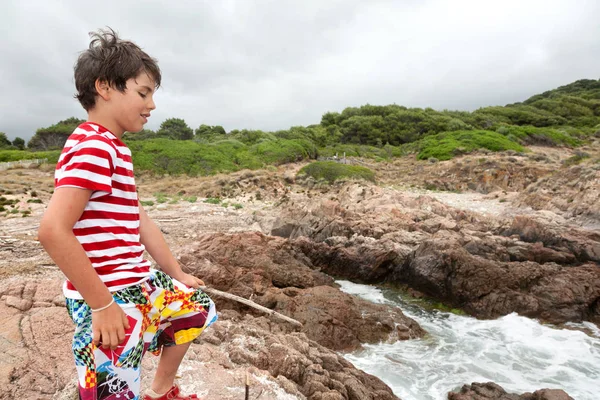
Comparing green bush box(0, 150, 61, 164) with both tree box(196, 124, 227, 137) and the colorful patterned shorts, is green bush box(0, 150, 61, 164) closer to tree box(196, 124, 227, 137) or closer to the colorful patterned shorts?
tree box(196, 124, 227, 137)

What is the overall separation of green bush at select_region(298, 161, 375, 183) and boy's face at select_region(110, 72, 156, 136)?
15.6 m

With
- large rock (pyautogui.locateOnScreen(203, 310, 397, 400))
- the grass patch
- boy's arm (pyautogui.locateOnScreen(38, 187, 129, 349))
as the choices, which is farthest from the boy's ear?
the grass patch

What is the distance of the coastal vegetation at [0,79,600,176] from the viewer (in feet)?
69.5

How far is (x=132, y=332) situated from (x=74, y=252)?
436 millimetres

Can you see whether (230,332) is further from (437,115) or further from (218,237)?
(437,115)

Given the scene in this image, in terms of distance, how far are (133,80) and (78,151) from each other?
0.39m

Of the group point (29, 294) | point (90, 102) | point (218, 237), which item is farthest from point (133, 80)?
point (218, 237)

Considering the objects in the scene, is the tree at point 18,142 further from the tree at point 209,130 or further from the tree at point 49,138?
the tree at point 209,130

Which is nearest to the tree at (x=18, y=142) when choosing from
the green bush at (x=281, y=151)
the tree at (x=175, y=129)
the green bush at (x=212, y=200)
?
the tree at (x=175, y=129)

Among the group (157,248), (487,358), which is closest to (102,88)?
(157,248)

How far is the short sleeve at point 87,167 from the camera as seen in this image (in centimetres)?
126

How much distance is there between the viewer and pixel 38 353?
2617 millimetres

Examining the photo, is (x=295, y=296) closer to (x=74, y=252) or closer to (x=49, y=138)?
(x=74, y=252)

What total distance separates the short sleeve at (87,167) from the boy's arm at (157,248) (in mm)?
482
